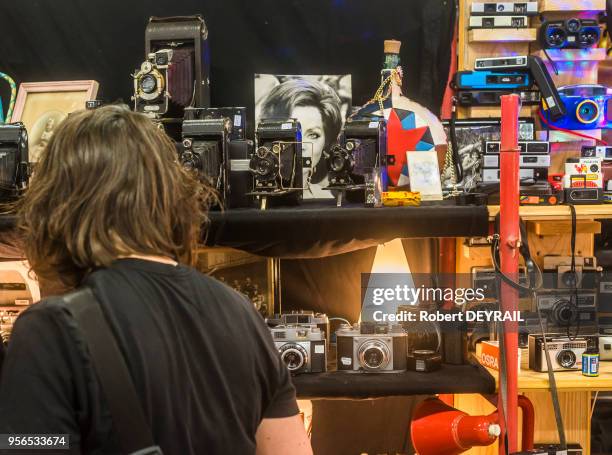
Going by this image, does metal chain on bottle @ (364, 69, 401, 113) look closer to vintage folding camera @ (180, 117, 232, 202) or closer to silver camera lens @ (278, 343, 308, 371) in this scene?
vintage folding camera @ (180, 117, 232, 202)

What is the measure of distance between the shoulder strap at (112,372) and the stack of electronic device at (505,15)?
83.2 inches

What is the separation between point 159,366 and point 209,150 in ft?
4.18

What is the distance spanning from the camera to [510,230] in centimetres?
219

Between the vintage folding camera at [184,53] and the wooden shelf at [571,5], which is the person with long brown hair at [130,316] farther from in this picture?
the wooden shelf at [571,5]

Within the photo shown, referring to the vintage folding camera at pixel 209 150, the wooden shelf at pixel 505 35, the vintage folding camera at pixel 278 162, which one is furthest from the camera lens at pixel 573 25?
the vintage folding camera at pixel 209 150

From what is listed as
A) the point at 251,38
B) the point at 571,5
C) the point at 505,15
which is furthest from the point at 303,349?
the point at 571,5

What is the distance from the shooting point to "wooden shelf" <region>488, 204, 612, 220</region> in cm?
227

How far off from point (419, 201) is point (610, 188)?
68 cm

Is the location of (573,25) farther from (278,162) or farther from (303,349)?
(303,349)

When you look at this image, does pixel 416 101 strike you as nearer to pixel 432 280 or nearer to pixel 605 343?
pixel 432 280

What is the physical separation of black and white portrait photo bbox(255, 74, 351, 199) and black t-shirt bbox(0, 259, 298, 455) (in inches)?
69.9

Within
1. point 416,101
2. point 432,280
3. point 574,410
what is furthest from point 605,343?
point 416,101

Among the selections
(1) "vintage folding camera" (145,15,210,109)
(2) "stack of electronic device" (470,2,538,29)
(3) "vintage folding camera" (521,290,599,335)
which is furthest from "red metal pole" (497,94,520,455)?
(1) "vintage folding camera" (145,15,210,109)

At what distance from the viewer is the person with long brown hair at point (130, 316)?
3.33 feet
